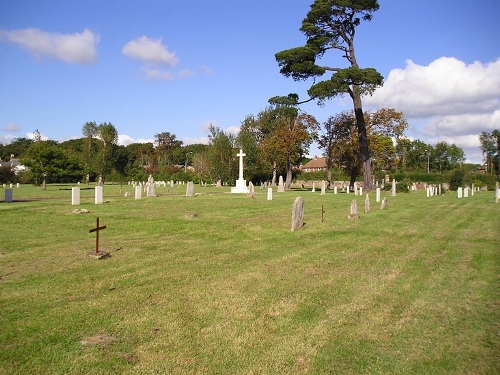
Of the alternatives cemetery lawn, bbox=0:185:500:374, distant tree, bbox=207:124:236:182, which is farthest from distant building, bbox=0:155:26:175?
cemetery lawn, bbox=0:185:500:374

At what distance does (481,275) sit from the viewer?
8.24 m

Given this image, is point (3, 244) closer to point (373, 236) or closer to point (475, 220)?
point (373, 236)

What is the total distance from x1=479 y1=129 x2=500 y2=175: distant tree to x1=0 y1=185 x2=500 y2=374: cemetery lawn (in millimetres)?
96598

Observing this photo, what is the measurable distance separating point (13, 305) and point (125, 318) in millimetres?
1892

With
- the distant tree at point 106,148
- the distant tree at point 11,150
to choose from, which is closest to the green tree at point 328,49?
the distant tree at point 106,148

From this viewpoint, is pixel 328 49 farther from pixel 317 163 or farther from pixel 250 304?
pixel 317 163

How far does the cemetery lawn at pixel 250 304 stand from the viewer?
4.56 meters

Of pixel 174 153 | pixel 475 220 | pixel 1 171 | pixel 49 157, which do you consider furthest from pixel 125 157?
pixel 475 220

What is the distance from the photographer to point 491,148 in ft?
312

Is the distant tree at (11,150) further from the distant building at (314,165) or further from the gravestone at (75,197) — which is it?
the gravestone at (75,197)

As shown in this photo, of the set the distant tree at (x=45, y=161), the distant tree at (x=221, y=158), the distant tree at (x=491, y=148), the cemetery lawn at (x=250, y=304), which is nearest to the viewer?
the cemetery lawn at (x=250, y=304)

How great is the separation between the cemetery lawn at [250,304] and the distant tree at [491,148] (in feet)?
317

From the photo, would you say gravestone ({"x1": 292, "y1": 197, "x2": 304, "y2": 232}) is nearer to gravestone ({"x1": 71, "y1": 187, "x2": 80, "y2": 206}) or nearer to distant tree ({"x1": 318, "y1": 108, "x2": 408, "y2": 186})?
gravestone ({"x1": 71, "y1": 187, "x2": 80, "y2": 206})

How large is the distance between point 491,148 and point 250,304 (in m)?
107
